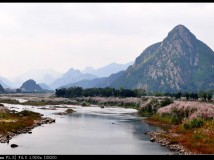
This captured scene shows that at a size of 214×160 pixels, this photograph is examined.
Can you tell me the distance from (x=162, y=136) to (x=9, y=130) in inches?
1319

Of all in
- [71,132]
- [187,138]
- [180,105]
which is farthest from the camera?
[180,105]

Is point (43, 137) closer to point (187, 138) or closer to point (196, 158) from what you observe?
point (187, 138)

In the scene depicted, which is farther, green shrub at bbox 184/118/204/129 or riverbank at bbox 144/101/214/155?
green shrub at bbox 184/118/204/129

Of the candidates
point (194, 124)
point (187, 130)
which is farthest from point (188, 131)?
point (194, 124)

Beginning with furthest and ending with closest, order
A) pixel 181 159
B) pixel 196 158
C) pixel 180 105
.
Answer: pixel 180 105
pixel 181 159
pixel 196 158

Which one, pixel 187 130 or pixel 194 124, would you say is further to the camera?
pixel 194 124

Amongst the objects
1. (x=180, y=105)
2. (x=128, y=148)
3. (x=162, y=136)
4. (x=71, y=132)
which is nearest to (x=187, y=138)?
(x=162, y=136)

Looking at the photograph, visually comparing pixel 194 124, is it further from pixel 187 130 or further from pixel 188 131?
pixel 188 131

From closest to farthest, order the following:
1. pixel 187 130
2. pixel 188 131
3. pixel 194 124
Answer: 1. pixel 188 131
2. pixel 187 130
3. pixel 194 124

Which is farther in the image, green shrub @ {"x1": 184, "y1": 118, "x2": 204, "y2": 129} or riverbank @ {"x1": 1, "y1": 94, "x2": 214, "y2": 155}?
green shrub @ {"x1": 184, "y1": 118, "x2": 204, "y2": 129}

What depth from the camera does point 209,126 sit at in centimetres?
7056

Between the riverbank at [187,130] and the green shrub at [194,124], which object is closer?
the riverbank at [187,130]

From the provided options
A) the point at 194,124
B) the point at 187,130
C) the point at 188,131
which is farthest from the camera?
the point at 194,124

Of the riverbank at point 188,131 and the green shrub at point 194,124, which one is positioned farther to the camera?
the green shrub at point 194,124
